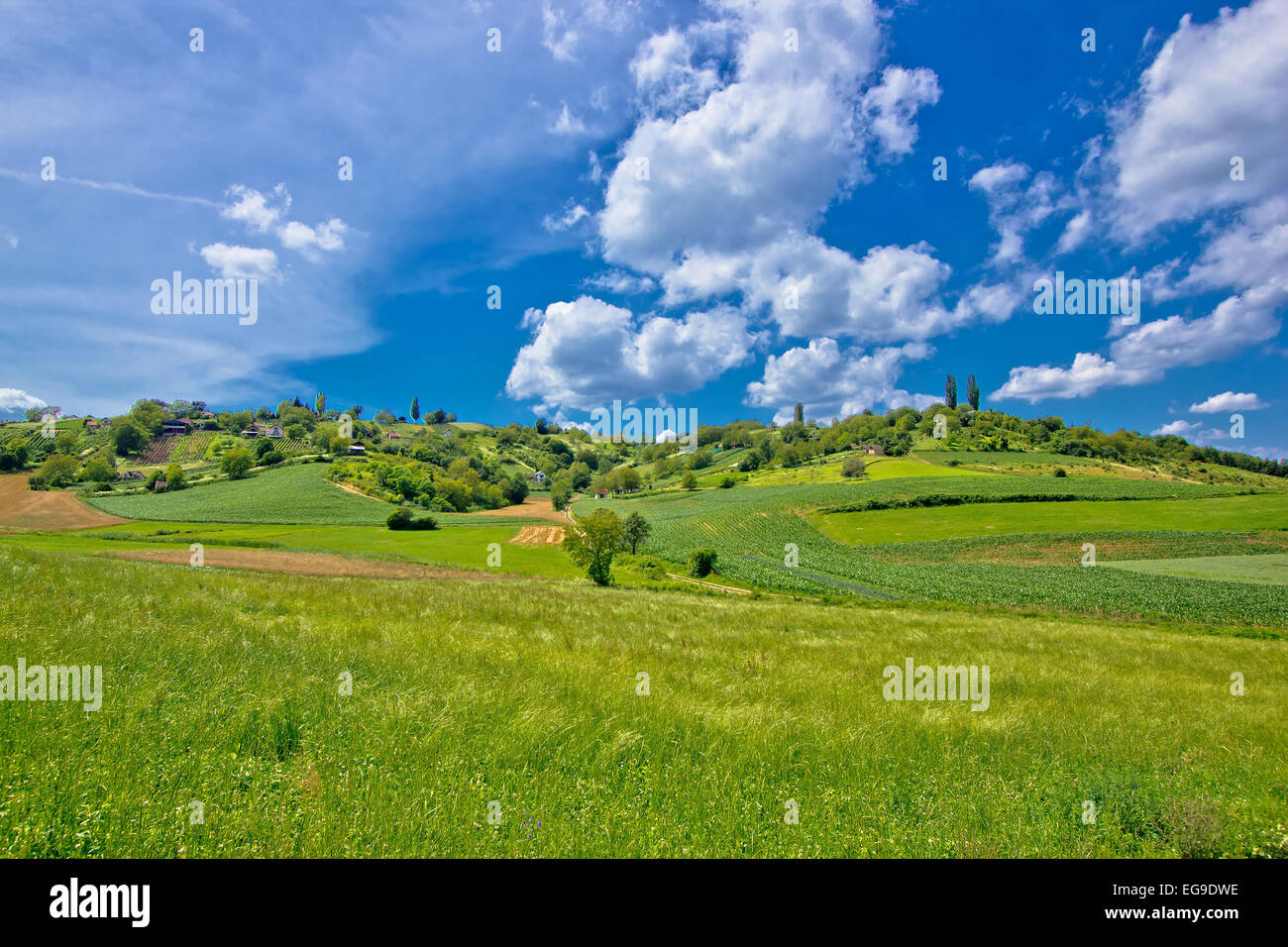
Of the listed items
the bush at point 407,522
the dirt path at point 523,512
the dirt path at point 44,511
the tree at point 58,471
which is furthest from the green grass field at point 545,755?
the tree at point 58,471

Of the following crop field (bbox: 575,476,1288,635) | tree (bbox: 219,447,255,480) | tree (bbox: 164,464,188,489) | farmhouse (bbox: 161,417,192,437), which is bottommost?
crop field (bbox: 575,476,1288,635)

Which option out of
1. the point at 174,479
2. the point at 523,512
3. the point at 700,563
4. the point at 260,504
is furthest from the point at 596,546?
the point at 174,479

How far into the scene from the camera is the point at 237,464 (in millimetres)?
122000

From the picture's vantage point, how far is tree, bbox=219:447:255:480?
122 m

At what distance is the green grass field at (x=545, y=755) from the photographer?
3.41 metres

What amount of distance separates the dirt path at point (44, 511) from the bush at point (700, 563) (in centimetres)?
8404

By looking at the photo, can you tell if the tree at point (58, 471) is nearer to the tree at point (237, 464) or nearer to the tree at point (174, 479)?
the tree at point (174, 479)

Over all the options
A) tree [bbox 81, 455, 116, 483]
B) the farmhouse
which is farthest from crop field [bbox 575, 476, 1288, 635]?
the farmhouse
